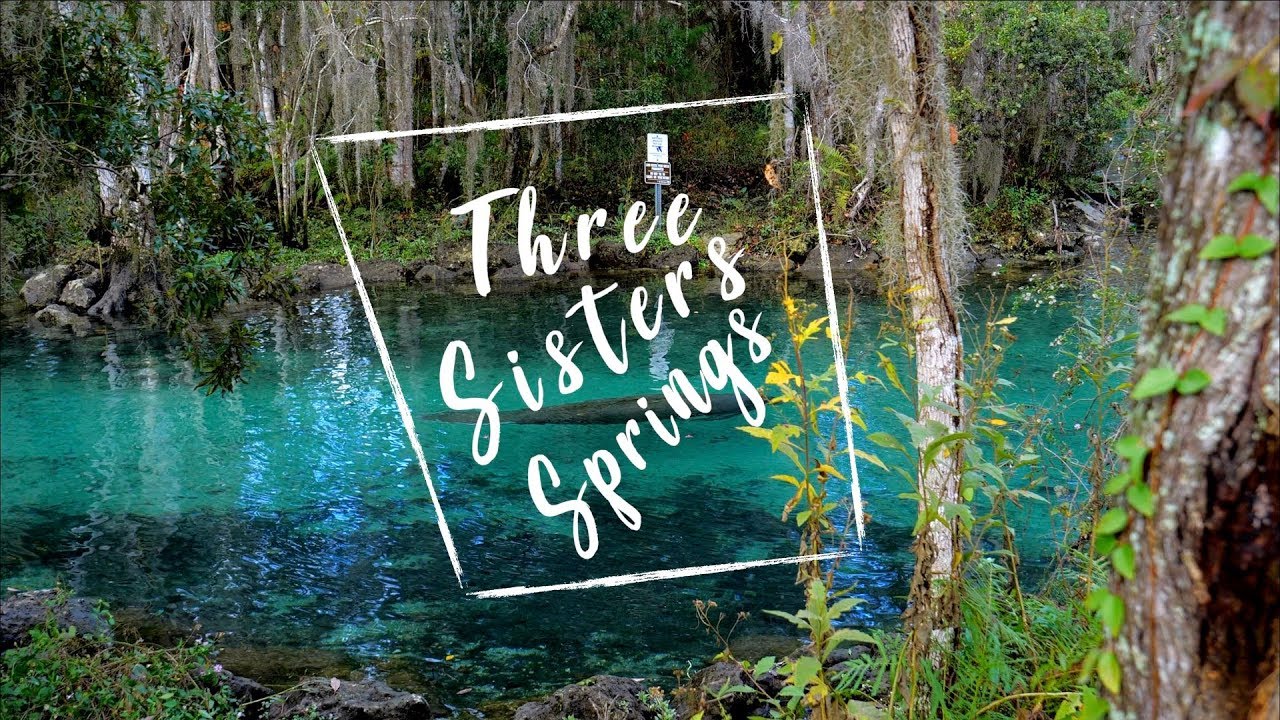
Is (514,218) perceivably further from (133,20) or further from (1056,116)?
(133,20)

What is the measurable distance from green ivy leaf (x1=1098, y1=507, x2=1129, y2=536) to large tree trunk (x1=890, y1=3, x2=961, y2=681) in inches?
55.1

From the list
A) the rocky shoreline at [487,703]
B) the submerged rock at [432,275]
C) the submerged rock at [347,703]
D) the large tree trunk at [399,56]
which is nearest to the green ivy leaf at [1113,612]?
the rocky shoreline at [487,703]

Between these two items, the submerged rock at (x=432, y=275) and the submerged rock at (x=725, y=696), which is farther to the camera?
the submerged rock at (x=432, y=275)

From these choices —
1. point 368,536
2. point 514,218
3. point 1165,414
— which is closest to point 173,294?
point 368,536

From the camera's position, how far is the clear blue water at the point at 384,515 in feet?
17.7

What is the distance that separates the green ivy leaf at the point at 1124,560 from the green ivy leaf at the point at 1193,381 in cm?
26

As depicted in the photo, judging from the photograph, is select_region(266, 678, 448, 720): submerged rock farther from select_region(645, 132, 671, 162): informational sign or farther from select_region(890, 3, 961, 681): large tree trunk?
select_region(645, 132, 671, 162): informational sign

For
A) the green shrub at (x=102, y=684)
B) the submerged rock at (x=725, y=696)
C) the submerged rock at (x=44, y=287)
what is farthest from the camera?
the submerged rock at (x=44, y=287)

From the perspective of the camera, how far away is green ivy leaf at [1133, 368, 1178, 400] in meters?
1.38

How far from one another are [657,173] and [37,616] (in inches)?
404

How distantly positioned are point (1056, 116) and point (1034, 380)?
10.5 m

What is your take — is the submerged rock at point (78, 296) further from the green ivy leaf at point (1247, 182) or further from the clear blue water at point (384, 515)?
the green ivy leaf at point (1247, 182)

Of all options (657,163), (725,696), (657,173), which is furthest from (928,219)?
(657,163)

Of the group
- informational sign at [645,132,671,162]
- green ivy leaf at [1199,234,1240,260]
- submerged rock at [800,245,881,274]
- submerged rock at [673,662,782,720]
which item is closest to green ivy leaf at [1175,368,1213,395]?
green ivy leaf at [1199,234,1240,260]
